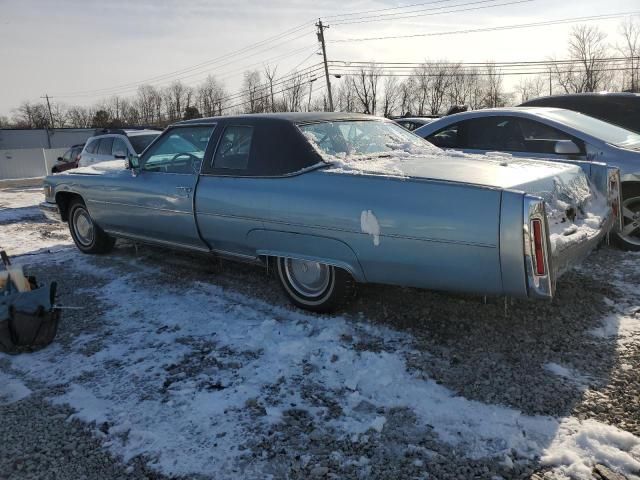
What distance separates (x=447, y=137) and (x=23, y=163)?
2449 cm

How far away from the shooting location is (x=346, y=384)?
304cm

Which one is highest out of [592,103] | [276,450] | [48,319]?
[592,103]

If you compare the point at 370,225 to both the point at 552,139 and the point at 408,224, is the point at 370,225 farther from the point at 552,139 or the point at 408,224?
the point at 552,139

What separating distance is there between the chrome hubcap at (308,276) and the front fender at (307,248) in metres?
0.17

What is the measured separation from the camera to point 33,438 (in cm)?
269

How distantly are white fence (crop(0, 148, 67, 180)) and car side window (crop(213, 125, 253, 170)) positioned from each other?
2297 cm

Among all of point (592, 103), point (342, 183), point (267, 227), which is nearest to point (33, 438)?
point (267, 227)

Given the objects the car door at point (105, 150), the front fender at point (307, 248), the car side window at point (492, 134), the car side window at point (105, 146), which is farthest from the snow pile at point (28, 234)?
the car side window at point (492, 134)

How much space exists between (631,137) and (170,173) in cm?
498

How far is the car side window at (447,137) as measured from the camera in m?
6.23

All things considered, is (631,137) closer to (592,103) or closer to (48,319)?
(592,103)

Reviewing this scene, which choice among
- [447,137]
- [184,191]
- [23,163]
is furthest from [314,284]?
[23,163]

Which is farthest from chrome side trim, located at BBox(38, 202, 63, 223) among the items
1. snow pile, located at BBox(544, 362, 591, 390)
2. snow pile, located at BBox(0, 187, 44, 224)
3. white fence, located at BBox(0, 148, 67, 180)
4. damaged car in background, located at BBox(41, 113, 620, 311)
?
white fence, located at BBox(0, 148, 67, 180)

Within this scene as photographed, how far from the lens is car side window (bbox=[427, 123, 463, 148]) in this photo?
6.23 m
